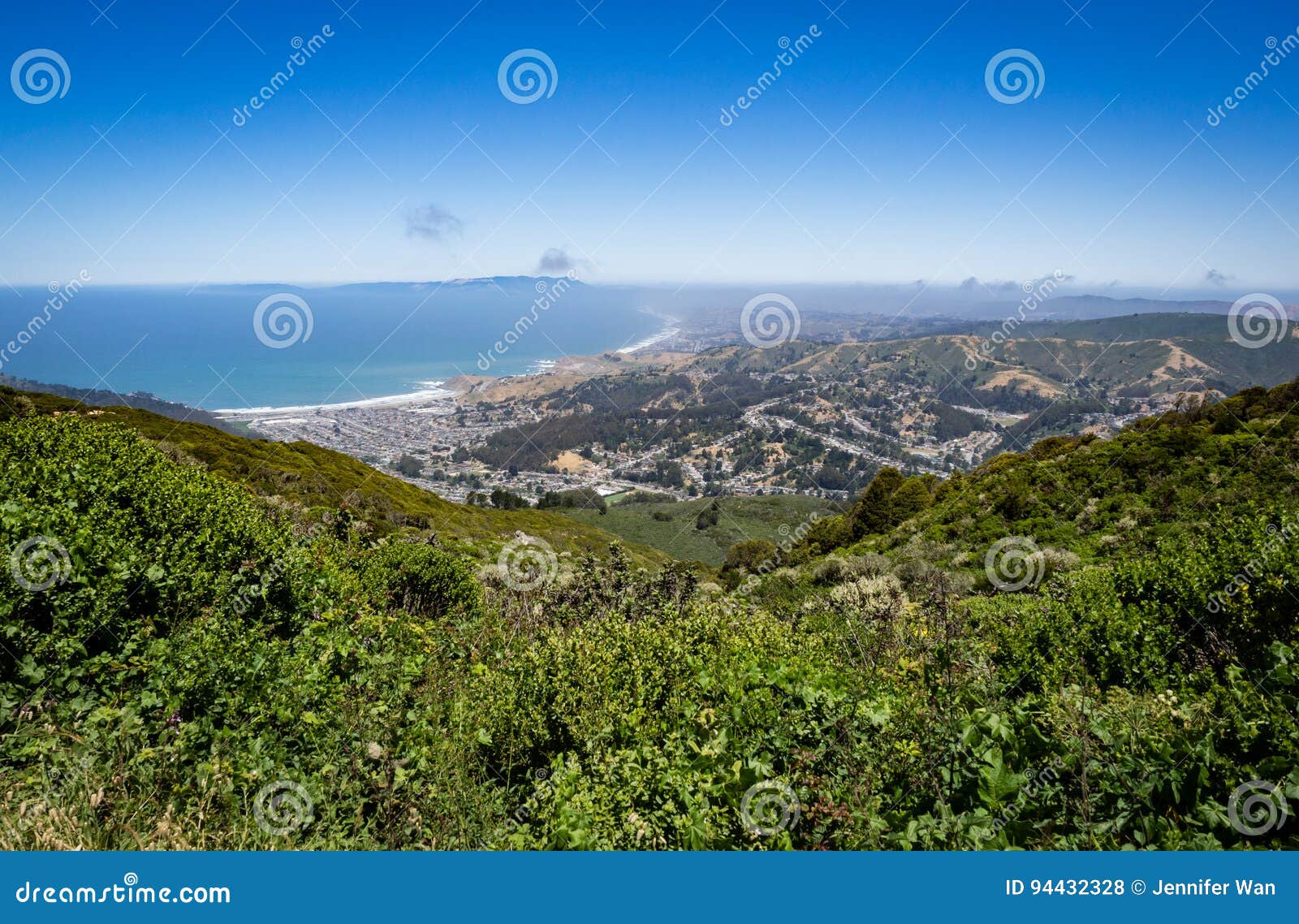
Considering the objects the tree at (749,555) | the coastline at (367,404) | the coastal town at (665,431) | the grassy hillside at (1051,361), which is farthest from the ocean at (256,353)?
the grassy hillside at (1051,361)

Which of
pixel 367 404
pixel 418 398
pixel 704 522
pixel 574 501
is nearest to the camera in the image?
pixel 704 522

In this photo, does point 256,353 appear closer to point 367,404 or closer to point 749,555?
point 367,404

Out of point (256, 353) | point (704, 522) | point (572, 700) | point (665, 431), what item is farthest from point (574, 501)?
point (256, 353)

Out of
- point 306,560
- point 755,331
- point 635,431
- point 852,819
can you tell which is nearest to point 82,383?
point 635,431

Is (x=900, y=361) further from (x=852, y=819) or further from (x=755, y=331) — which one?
(x=852, y=819)

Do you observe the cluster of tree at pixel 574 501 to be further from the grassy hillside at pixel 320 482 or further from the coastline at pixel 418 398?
the coastline at pixel 418 398
